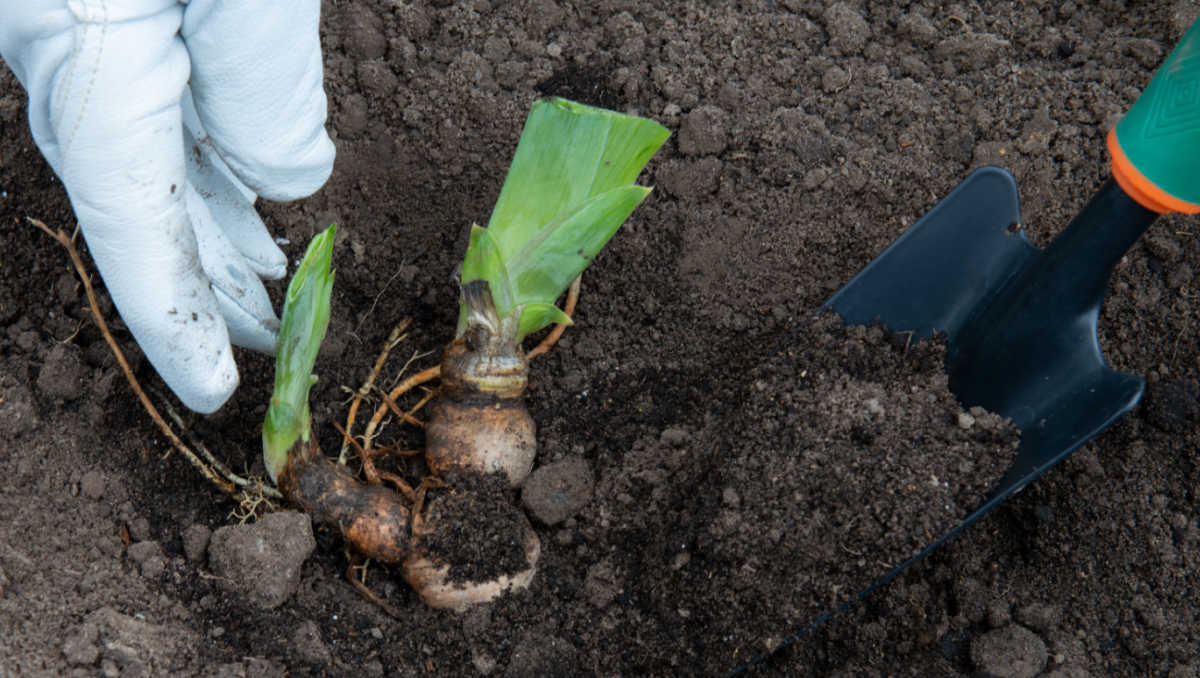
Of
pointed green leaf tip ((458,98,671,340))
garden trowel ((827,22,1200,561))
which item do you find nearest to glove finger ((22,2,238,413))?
pointed green leaf tip ((458,98,671,340))

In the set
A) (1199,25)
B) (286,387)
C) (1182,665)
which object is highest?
(1199,25)

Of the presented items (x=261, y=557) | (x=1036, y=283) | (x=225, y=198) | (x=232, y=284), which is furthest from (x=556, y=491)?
(x=1036, y=283)

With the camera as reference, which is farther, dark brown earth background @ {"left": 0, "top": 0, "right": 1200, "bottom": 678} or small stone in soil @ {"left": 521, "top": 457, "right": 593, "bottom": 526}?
small stone in soil @ {"left": 521, "top": 457, "right": 593, "bottom": 526}

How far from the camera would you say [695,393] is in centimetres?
161

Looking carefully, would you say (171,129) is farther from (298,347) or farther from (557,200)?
(557,200)

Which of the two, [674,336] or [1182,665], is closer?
[1182,665]

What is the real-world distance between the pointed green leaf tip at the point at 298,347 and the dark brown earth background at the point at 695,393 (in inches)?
5.1

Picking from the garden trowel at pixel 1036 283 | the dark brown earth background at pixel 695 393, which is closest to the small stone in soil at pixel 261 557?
the dark brown earth background at pixel 695 393

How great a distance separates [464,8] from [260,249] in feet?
2.20

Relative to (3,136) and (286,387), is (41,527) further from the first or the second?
(3,136)

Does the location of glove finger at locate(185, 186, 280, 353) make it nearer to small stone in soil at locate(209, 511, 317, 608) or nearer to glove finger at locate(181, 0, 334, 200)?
glove finger at locate(181, 0, 334, 200)

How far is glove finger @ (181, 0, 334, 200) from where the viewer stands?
118 centimetres

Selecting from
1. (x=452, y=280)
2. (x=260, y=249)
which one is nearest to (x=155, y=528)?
(x=260, y=249)

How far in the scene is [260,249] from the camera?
1486mm
